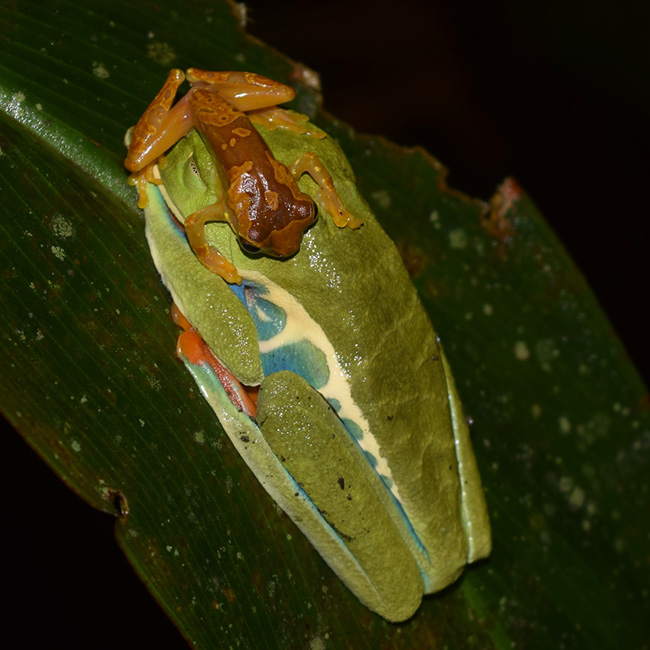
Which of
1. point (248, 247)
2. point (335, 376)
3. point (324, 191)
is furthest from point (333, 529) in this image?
point (324, 191)

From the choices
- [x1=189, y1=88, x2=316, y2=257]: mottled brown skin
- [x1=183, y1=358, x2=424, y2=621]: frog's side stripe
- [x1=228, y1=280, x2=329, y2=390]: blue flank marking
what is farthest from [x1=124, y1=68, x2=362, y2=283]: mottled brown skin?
[x1=183, y1=358, x2=424, y2=621]: frog's side stripe

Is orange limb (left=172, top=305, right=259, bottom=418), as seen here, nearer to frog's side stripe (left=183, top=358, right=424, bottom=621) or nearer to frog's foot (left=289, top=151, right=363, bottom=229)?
frog's side stripe (left=183, top=358, right=424, bottom=621)

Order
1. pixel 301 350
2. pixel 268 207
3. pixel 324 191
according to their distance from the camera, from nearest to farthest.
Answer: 1. pixel 268 207
2. pixel 324 191
3. pixel 301 350

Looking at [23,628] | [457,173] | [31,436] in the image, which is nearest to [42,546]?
[23,628]

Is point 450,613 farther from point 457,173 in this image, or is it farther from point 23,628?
point 457,173

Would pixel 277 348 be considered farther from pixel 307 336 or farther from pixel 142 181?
pixel 142 181

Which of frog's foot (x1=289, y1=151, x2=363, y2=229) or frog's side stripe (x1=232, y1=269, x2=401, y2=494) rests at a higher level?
frog's foot (x1=289, y1=151, x2=363, y2=229)
